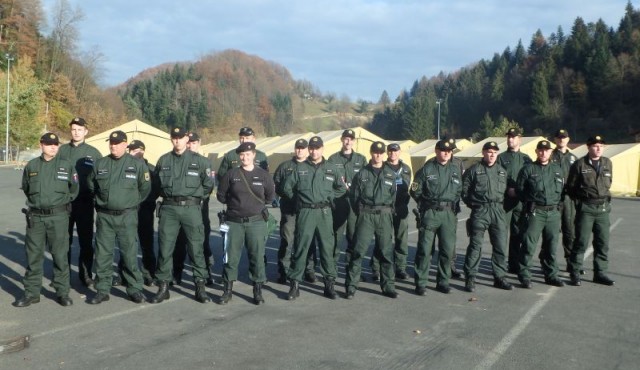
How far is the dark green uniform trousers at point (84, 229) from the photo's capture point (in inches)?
261

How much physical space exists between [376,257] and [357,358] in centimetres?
281

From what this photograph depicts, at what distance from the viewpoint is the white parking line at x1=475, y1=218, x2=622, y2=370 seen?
14.6 feet

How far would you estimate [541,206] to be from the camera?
6.92 meters

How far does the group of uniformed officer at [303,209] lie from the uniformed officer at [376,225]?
13 mm

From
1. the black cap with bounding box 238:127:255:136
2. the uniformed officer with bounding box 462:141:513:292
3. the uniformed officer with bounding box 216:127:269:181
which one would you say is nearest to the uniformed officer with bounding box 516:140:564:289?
the uniformed officer with bounding box 462:141:513:292

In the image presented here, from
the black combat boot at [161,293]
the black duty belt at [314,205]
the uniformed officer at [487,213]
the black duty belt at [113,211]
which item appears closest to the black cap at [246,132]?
the black duty belt at [314,205]

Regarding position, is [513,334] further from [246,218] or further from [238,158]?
[238,158]

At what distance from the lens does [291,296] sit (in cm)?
634

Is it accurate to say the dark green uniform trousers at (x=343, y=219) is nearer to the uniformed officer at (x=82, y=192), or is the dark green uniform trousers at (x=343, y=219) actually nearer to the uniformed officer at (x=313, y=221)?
the uniformed officer at (x=313, y=221)

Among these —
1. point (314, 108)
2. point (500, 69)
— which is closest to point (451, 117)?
point (500, 69)

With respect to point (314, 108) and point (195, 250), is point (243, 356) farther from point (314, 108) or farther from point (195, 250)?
point (314, 108)

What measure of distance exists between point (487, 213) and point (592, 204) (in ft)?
4.71

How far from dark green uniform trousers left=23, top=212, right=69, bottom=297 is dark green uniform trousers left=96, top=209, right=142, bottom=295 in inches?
13.5

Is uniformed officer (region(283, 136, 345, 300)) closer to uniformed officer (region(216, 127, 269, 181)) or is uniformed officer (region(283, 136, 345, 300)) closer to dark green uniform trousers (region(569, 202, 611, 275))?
uniformed officer (region(216, 127, 269, 181))
